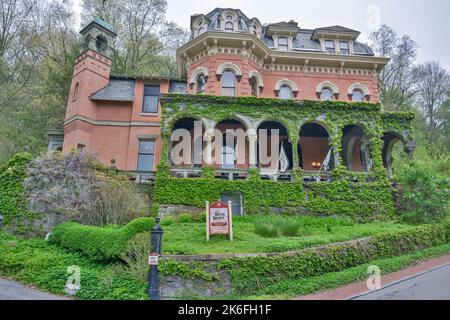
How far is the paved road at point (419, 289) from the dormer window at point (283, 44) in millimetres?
17612

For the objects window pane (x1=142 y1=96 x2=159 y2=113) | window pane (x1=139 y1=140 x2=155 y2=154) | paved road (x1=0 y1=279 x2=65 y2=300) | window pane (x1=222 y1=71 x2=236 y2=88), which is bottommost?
paved road (x1=0 y1=279 x2=65 y2=300)

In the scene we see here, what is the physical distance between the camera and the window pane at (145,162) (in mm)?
19891

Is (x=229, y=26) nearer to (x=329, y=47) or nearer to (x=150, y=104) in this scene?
(x=150, y=104)

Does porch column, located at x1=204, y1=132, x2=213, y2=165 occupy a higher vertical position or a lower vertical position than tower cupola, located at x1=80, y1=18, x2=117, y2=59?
lower

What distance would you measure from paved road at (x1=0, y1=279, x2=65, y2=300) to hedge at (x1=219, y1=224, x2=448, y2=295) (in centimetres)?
467

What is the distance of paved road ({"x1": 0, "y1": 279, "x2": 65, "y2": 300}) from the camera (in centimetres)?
780

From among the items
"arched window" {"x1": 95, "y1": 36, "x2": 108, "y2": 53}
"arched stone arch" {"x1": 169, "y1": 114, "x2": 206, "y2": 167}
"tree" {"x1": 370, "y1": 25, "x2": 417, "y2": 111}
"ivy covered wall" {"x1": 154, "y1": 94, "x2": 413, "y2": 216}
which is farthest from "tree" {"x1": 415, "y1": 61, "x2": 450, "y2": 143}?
"arched window" {"x1": 95, "y1": 36, "x2": 108, "y2": 53}

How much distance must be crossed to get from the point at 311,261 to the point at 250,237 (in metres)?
2.21

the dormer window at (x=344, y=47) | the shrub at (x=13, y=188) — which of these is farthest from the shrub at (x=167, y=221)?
the dormer window at (x=344, y=47)

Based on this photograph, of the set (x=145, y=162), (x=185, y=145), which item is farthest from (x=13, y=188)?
(x=185, y=145)

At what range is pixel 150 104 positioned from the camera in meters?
21.3

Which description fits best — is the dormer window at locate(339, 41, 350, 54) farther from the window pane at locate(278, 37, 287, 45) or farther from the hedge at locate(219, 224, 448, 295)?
the hedge at locate(219, 224, 448, 295)

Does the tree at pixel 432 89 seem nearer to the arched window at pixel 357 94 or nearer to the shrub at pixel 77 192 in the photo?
the arched window at pixel 357 94
